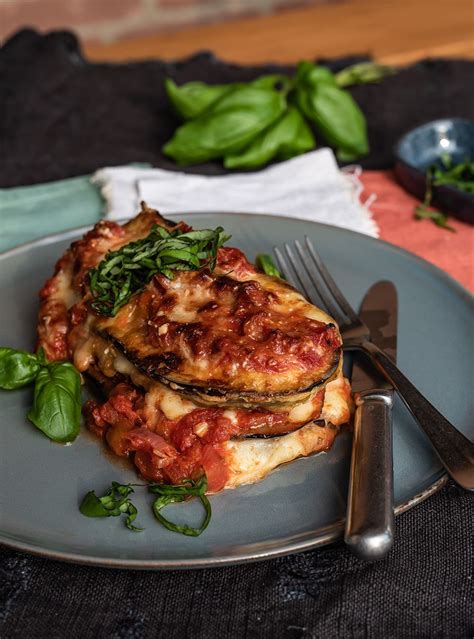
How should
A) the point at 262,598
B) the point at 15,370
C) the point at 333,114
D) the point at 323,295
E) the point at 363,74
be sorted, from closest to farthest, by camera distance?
the point at 262,598, the point at 15,370, the point at 323,295, the point at 333,114, the point at 363,74

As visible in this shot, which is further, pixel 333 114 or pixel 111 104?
pixel 111 104

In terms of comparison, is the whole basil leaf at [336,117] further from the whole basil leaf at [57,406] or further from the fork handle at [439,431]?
the whole basil leaf at [57,406]

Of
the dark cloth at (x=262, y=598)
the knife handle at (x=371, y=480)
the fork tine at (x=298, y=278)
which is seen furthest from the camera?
the fork tine at (x=298, y=278)

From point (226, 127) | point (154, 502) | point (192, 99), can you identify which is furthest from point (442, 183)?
point (154, 502)

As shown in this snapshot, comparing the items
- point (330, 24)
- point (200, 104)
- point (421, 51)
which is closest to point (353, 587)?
point (200, 104)

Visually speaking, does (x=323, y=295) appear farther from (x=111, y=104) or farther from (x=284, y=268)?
(x=111, y=104)

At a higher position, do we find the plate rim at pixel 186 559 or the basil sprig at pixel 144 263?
the basil sprig at pixel 144 263

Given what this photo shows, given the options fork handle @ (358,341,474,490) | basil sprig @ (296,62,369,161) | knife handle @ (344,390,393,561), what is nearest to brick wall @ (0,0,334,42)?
basil sprig @ (296,62,369,161)

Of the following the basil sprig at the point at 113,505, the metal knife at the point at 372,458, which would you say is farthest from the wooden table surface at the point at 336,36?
the basil sprig at the point at 113,505
